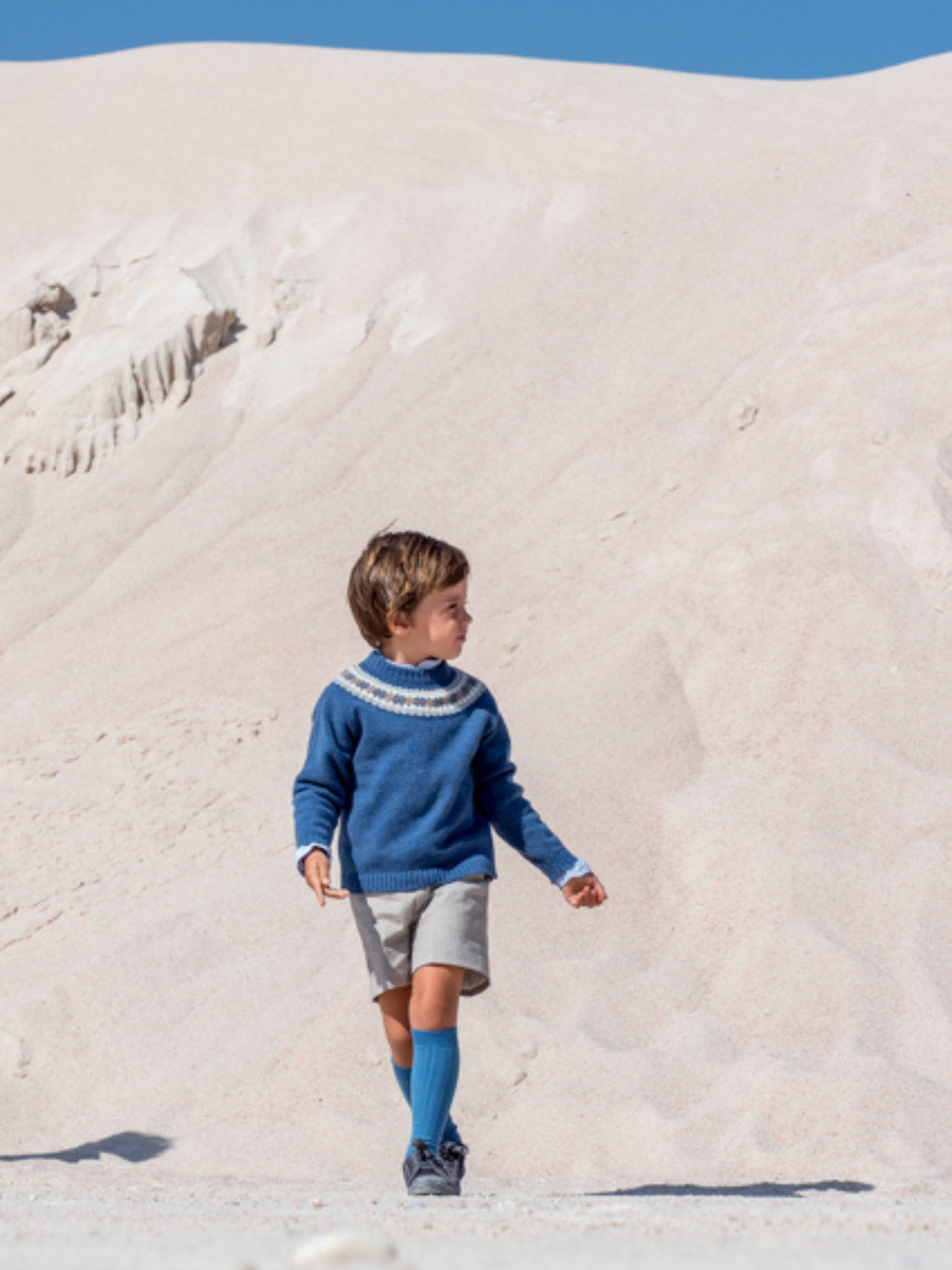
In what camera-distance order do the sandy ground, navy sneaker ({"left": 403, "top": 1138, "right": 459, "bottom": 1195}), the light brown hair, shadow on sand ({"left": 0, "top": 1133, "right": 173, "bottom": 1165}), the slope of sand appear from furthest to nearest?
1. the slope of sand
2. shadow on sand ({"left": 0, "top": 1133, "right": 173, "bottom": 1165})
3. the light brown hair
4. navy sneaker ({"left": 403, "top": 1138, "right": 459, "bottom": 1195})
5. the sandy ground

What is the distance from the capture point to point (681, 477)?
8297 millimetres

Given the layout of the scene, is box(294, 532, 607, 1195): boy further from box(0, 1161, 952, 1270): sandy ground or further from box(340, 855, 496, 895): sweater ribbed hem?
box(0, 1161, 952, 1270): sandy ground

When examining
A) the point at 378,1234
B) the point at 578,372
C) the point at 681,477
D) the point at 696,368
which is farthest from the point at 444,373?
the point at 378,1234

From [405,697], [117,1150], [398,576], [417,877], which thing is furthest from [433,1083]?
[117,1150]

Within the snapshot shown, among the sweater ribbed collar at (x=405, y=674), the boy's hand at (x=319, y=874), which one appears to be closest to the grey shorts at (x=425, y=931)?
the boy's hand at (x=319, y=874)

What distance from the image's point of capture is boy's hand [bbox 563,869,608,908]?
3543 mm

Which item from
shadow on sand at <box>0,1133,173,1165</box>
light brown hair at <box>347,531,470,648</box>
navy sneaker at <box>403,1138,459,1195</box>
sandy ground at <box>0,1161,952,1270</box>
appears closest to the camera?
sandy ground at <box>0,1161,952,1270</box>

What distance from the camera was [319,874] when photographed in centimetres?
337

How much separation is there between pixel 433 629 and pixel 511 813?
44 cm

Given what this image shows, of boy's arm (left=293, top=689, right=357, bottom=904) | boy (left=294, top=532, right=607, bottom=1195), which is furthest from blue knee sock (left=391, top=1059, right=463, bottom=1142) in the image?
boy's arm (left=293, top=689, right=357, bottom=904)

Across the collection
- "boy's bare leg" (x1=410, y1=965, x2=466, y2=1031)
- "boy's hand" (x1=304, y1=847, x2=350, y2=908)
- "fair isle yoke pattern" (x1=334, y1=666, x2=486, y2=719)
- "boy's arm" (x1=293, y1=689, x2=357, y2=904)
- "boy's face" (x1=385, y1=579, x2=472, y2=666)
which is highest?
"boy's face" (x1=385, y1=579, x2=472, y2=666)

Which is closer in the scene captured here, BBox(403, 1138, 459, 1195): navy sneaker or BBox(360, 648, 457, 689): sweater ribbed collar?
BBox(403, 1138, 459, 1195): navy sneaker

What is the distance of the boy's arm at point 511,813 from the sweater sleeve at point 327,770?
0.28 metres

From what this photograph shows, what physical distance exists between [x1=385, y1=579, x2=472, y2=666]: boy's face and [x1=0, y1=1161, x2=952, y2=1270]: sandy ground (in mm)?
1106
